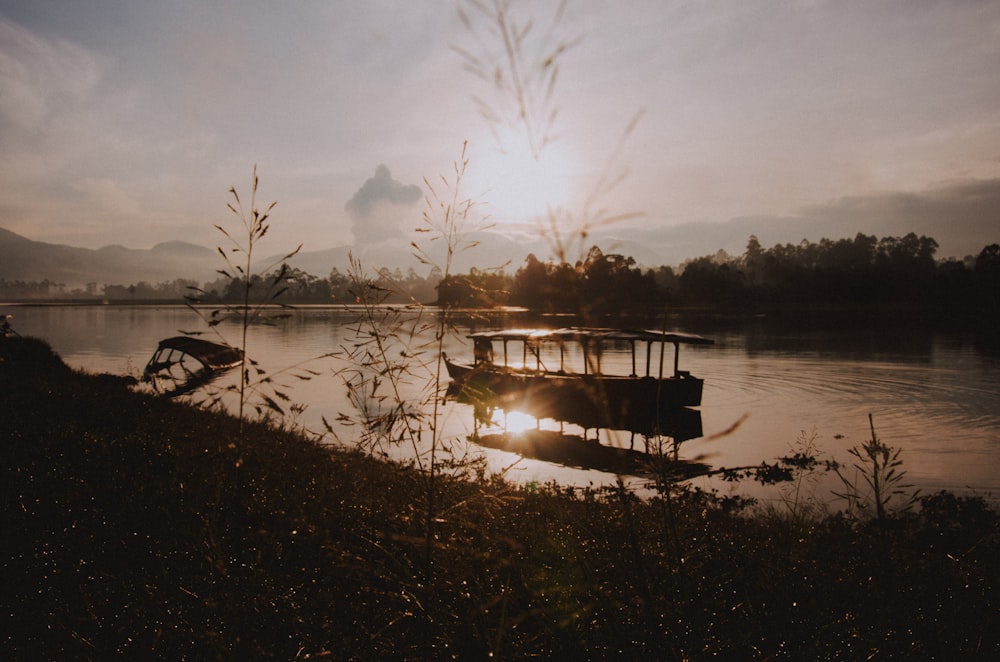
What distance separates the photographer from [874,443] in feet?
8.79

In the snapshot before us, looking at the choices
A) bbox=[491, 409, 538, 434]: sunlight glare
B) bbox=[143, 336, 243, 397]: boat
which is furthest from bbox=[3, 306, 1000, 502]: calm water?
bbox=[491, 409, 538, 434]: sunlight glare

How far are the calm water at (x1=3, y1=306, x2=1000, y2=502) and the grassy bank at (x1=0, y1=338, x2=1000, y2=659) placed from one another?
2.71 ft

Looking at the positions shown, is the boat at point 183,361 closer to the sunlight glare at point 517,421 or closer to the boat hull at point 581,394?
the boat hull at point 581,394

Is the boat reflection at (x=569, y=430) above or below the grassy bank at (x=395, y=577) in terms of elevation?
below

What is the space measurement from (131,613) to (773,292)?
156m

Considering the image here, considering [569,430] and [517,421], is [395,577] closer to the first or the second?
[569,430]

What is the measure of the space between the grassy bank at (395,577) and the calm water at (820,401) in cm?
83

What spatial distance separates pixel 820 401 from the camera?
29.8 m

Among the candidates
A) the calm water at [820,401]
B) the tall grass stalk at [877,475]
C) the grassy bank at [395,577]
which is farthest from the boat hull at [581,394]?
the grassy bank at [395,577]

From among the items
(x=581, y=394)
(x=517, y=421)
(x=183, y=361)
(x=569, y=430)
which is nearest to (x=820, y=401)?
(x=581, y=394)

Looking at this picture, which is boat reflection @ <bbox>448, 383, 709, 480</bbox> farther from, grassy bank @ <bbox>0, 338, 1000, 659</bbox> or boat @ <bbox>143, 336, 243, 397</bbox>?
boat @ <bbox>143, 336, 243, 397</bbox>

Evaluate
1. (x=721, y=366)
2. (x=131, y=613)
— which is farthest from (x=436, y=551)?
(x=721, y=366)

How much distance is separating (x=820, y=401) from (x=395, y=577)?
1260 inches

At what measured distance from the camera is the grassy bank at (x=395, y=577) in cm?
297
